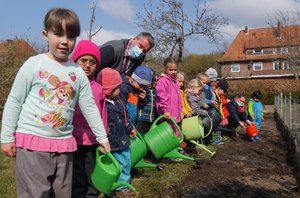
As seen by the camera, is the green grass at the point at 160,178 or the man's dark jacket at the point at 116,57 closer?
the green grass at the point at 160,178

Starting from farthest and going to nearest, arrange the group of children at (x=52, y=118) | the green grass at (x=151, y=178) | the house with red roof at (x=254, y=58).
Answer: the house with red roof at (x=254, y=58) → the green grass at (x=151, y=178) → the group of children at (x=52, y=118)

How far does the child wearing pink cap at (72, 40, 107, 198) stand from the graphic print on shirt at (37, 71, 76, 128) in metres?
0.41

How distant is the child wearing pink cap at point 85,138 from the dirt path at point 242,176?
1.12m

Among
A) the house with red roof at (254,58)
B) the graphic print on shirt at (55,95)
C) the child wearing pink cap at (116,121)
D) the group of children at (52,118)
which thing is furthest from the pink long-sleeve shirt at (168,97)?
the house with red roof at (254,58)

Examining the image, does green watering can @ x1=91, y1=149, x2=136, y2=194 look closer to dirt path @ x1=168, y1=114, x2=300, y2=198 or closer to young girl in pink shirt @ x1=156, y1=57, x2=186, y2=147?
dirt path @ x1=168, y1=114, x2=300, y2=198

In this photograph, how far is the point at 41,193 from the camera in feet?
7.01

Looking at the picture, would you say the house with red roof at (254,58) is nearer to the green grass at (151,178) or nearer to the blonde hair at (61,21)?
the green grass at (151,178)

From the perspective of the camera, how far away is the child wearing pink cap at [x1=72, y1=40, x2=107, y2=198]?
267cm

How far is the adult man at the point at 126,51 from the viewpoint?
3835 millimetres

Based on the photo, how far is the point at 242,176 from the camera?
4.43 metres

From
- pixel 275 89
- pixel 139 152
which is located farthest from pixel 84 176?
pixel 275 89

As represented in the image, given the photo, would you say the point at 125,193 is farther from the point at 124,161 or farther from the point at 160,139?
the point at 160,139

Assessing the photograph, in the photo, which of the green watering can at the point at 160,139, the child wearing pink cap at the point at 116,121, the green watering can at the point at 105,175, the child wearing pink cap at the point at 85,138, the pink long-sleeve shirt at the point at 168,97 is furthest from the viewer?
the pink long-sleeve shirt at the point at 168,97

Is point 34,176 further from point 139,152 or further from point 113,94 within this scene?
point 139,152
